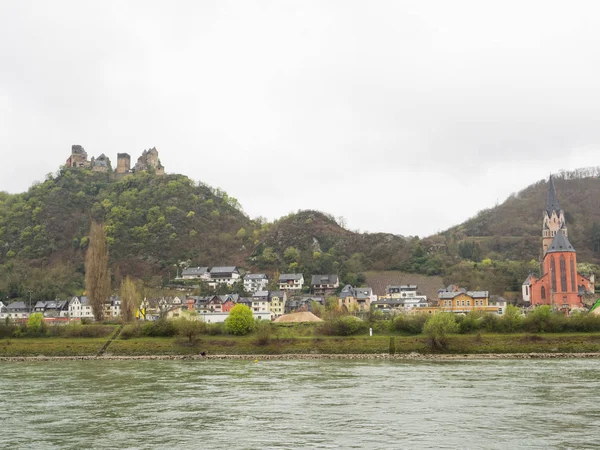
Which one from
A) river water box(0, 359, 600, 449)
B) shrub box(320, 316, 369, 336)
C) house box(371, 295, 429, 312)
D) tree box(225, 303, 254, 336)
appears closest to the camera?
river water box(0, 359, 600, 449)

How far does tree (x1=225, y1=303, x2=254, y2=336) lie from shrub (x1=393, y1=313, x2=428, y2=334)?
635 inches

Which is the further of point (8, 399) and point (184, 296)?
point (184, 296)

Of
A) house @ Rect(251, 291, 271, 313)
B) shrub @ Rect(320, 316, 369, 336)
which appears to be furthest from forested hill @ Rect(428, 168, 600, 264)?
shrub @ Rect(320, 316, 369, 336)

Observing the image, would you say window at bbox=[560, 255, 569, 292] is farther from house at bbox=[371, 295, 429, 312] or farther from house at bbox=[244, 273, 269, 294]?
house at bbox=[244, 273, 269, 294]

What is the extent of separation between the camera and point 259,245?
154875mm

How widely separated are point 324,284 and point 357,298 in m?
13.5

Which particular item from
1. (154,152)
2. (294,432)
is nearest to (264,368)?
(294,432)

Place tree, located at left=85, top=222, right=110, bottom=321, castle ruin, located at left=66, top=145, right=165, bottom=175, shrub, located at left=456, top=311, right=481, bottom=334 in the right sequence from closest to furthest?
shrub, located at left=456, top=311, right=481, bottom=334 < tree, located at left=85, top=222, right=110, bottom=321 < castle ruin, located at left=66, top=145, right=165, bottom=175

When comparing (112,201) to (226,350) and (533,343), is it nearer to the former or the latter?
(226,350)

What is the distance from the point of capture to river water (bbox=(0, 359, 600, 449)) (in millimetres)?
24469

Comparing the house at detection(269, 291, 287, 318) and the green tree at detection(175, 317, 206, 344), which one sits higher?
the house at detection(269, 291, 287, 318)

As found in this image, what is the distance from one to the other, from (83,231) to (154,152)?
47625 mm

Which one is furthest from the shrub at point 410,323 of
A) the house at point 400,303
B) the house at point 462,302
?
the house at point 400,303

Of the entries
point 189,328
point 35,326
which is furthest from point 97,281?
point 189,328
